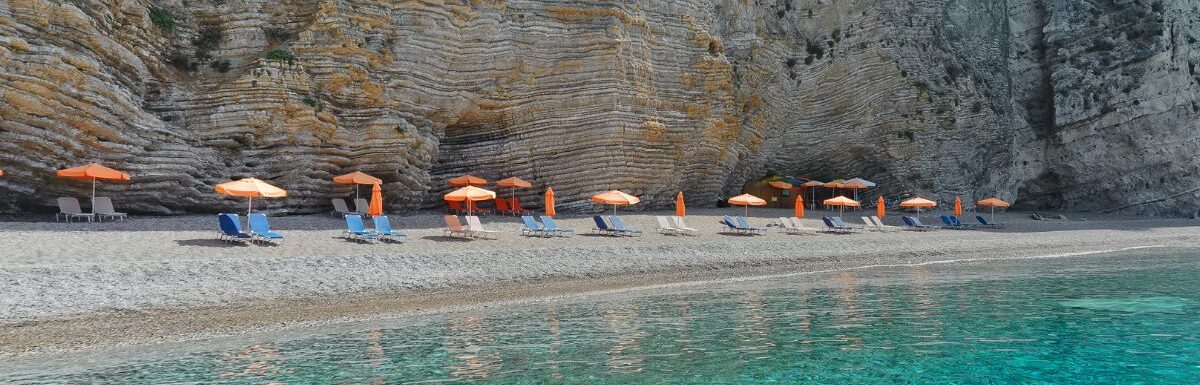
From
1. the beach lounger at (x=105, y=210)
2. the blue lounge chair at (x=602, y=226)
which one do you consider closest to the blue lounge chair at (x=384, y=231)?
the blue lounge chair at (x=602, y=226)

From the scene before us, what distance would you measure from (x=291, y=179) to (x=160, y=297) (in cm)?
1155

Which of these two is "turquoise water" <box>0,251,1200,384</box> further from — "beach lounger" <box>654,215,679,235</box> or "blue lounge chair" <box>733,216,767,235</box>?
"blue lounge chair" <box>733,216,767,235</box>

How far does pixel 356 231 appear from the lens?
16453 millimetres

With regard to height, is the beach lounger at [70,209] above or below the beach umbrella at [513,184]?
below

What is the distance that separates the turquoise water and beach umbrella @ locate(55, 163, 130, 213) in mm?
11523

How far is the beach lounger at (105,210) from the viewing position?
59.0 ft

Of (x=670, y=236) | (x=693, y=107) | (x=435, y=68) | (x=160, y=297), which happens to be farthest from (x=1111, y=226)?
(x=160, y=297)

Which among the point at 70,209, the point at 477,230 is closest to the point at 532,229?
the point at 477,230

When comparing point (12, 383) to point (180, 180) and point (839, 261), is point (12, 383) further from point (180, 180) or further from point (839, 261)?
point (839, 261)

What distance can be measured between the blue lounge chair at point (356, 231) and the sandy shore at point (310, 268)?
378mm

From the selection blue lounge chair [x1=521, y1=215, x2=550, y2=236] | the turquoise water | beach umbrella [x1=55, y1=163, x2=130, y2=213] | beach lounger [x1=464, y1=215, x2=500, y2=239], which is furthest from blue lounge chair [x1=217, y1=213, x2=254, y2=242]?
blue lounge chair [x1=521, y1=215, x2=550, y2=236]

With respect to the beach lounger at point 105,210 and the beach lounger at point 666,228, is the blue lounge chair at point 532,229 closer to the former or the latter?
the beach lounger at point 666,228

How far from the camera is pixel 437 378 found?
7090 millimetres

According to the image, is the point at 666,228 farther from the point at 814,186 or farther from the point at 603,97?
the point at 814,186
